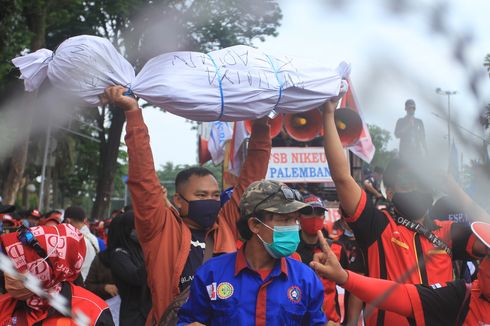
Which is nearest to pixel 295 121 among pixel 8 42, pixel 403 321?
pixel 403 321

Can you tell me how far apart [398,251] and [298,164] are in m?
7.82

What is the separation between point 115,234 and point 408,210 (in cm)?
267

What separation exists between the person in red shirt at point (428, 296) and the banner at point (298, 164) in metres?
8.25

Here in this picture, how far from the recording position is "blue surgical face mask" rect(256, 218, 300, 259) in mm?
2559

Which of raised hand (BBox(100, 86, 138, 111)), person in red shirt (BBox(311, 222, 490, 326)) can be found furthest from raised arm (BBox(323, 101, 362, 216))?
raised hand (BBox(100, 86, 138, 111))

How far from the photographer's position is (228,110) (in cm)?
306

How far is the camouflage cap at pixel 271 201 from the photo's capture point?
2568mm

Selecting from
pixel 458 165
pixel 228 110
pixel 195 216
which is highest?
pixel 228 110

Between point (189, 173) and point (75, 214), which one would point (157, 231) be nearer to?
point (189, 173)

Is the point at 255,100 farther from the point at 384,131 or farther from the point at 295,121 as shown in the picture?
the point at 384,131

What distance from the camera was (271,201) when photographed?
2.58 m

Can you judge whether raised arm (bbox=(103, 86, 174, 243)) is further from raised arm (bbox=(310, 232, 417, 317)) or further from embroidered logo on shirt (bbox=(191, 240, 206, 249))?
raised arm (bbox=(310, 232, 417, 317))

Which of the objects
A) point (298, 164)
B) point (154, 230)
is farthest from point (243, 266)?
point (298, 164)

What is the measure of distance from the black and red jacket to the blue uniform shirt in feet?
2.36
